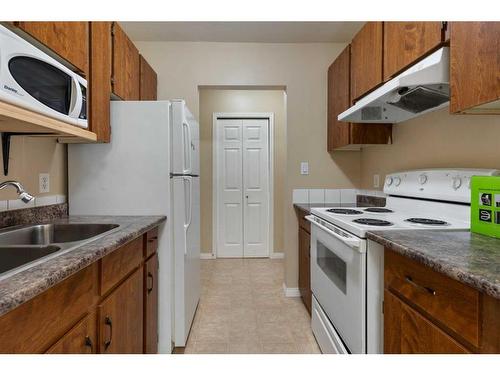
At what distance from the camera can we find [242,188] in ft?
13.4

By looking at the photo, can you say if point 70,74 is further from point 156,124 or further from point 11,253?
point 11,253

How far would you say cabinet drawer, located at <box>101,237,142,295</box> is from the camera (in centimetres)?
109

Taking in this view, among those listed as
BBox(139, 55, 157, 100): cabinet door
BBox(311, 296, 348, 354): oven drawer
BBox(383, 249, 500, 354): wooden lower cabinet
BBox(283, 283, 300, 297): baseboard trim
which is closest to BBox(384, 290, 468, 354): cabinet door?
BBox(383, 249, 500, 354): wooden lower cabinet

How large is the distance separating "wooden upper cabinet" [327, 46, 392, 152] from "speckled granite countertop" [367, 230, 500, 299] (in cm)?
123

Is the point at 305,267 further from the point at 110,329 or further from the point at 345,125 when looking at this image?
the point at 110,329

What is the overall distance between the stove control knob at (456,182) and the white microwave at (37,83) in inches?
75.4

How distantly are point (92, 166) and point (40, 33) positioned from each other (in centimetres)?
76

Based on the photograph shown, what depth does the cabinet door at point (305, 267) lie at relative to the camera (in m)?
2.35

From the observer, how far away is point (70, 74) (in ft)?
4.18

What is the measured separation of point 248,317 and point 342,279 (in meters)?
1.13

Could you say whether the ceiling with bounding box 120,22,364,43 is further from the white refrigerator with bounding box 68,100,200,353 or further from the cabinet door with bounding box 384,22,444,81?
the white refrigerator with bounding box 68,100,200,353

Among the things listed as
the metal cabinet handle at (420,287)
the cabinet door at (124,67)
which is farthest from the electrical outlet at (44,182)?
the metal cabinet handle at (420,287)

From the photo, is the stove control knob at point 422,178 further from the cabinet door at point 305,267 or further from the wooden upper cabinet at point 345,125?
the cabinet door at point 305,267
